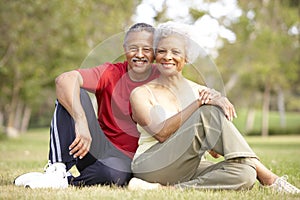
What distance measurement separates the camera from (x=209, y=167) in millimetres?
4184

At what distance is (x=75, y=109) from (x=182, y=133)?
913mm

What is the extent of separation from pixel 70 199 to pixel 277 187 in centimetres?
163

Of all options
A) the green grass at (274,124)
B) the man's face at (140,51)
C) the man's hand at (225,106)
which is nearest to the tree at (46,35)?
the man's face at (140,51)

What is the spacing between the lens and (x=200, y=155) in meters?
4.03

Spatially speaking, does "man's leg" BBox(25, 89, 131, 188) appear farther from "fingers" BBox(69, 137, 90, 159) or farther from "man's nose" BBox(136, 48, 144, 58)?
"man's nose" BBox(136, 48, 144, 58)

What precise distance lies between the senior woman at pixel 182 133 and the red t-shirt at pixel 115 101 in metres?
0.23

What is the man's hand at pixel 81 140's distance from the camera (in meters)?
4.16

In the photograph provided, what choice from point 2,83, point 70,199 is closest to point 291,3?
point 2,83

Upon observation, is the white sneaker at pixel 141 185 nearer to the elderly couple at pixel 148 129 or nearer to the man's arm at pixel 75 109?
the elderly couple at pixel 148 129

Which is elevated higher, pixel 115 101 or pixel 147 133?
pixel 115 101

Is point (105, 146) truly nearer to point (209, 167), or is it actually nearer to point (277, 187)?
point (209, 167)

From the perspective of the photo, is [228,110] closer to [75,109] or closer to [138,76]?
[138,76]

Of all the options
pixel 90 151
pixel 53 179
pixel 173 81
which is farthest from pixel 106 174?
pixel 173 81

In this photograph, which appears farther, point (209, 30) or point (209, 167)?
point (209, 30)
